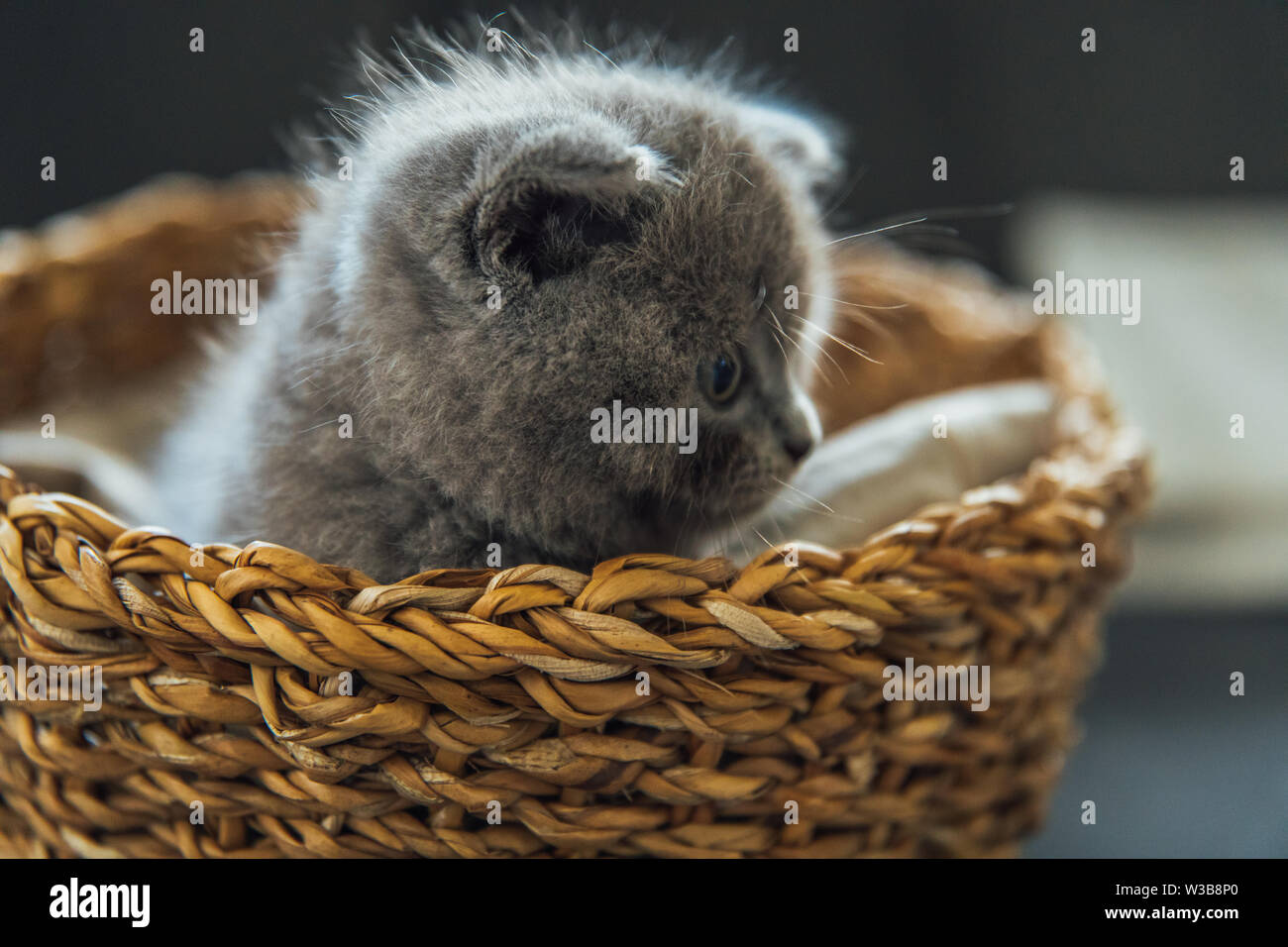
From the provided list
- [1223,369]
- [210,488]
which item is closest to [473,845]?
[210,488]

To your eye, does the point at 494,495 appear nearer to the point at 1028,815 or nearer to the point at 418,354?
the point at 418,354

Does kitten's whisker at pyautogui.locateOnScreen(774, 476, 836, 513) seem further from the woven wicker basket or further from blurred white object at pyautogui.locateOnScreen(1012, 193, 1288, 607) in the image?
blurred white object at pyautogui.locateOnScreen(1012, 193, 1288, 607)
